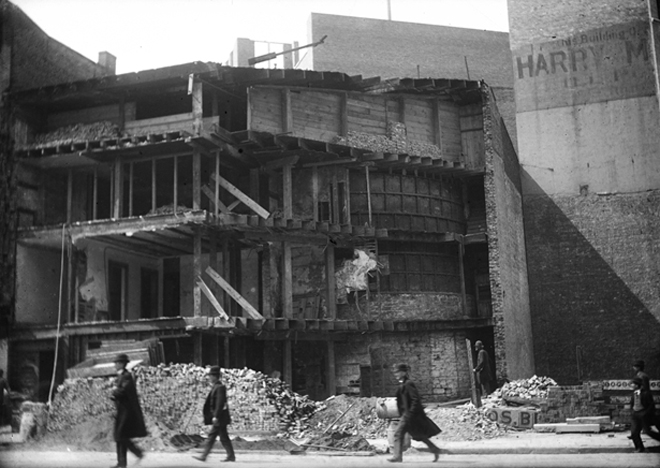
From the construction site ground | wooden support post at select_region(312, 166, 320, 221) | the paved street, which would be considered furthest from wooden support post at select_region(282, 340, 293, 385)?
the paved street

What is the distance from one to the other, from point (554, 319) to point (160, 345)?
1697 centimetres

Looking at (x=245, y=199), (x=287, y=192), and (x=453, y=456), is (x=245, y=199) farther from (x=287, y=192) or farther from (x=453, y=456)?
(x=453, y=456)

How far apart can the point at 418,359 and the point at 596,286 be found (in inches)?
351

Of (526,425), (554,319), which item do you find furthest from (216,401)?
(554,319)

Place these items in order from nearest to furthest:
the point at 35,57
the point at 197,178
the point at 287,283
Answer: the point at 197,178 → the point at 287,283 → the point at 35,57

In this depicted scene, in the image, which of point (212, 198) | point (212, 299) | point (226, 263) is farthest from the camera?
point (226, 263)

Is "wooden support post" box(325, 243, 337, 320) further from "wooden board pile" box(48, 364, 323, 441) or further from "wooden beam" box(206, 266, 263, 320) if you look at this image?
"wooden board pile" box(48, 364, 323, 441)

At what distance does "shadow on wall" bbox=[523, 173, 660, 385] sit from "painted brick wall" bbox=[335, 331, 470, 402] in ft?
18.9

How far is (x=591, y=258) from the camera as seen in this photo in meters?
31.3

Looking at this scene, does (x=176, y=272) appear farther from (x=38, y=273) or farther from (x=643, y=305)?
(x=643, y=305)

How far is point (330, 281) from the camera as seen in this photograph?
2630cm

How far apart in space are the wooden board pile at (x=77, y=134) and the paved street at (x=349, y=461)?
1336 cm

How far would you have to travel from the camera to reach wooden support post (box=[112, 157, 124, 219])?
81.7 ft

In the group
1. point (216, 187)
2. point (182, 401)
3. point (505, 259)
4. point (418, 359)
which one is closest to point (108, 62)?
point (216, 187)
